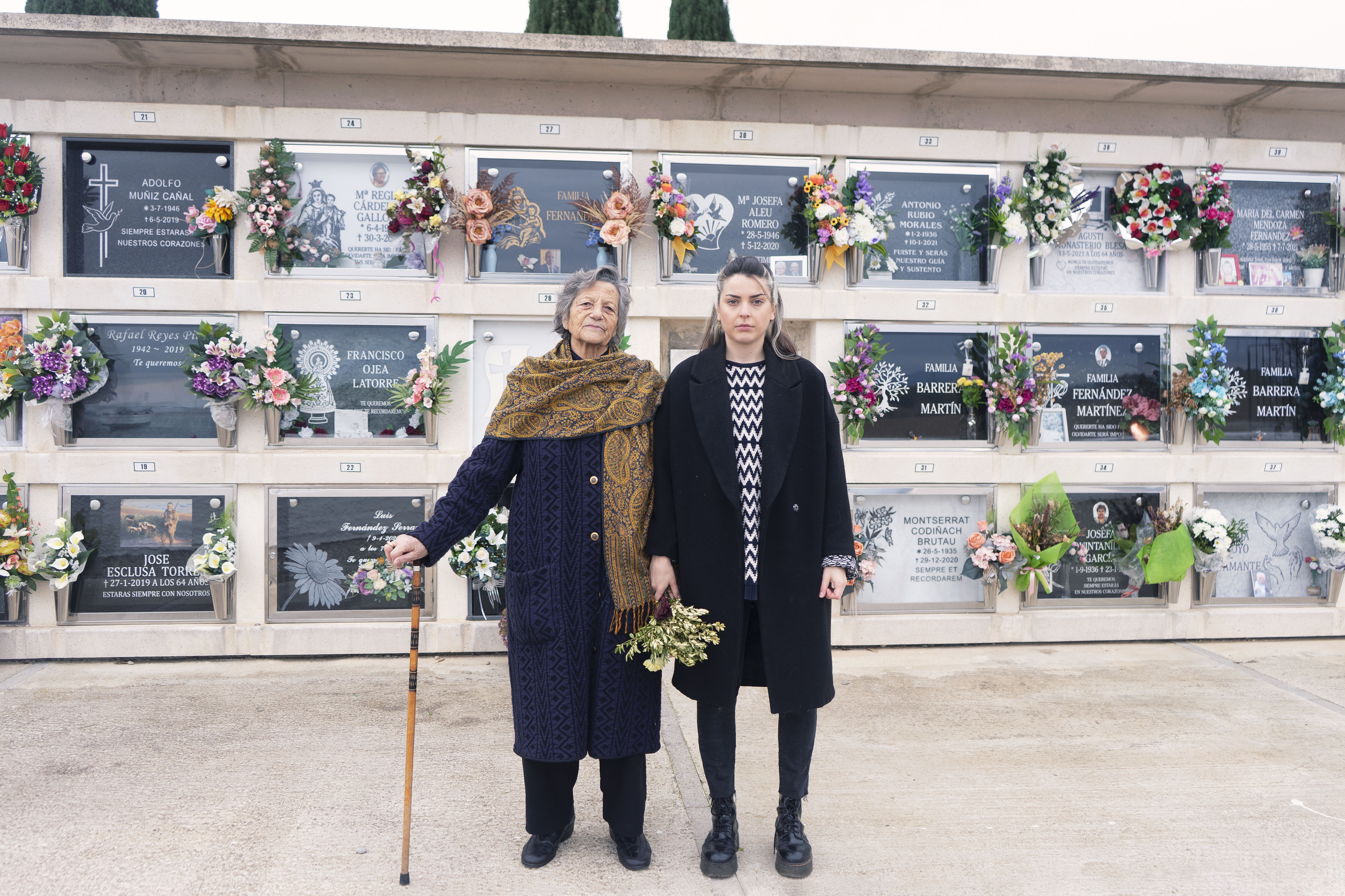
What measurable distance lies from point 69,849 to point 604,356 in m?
2.18

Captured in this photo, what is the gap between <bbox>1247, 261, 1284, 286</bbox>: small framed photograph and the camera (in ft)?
15.8

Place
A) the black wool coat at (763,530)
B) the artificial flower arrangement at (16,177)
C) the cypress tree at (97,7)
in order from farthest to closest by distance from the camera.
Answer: the cypress tree at (97,7) < the artificial flower arrangement at (16,177) < the black wool coat at (763,530)

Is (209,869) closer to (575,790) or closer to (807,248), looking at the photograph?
(575,790)

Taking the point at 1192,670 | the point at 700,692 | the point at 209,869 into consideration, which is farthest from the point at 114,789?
the point at 1192,670

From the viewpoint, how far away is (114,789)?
9.42 feet

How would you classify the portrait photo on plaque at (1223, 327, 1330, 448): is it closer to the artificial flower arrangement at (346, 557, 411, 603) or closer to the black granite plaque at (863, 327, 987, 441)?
the black granite plaque at (863, 327, 987, 441)

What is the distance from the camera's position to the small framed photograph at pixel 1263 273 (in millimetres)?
4801

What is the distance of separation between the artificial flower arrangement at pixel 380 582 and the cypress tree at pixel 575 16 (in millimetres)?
6812

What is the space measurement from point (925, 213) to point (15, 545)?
500 cm

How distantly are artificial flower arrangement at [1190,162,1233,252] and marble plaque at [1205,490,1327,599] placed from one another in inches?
57.9

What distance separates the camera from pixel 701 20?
9.77 m

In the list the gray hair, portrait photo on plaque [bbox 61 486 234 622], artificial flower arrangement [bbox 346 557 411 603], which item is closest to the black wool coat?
the gray hair

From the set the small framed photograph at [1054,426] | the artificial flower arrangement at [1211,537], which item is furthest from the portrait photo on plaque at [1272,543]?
the small framed photograph at [1054,426]

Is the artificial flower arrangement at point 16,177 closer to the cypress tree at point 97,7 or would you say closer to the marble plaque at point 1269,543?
Result: the cypress tree at point 97,7
